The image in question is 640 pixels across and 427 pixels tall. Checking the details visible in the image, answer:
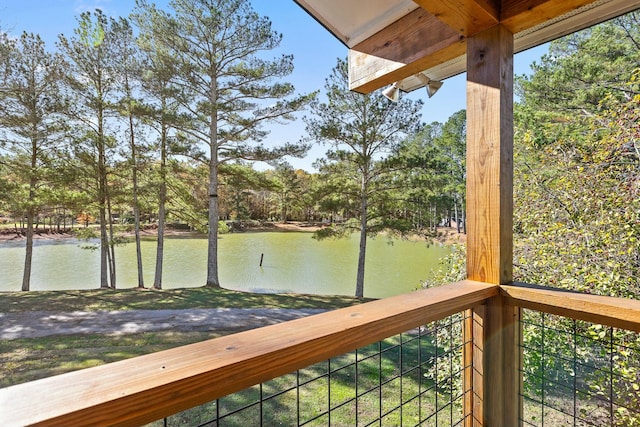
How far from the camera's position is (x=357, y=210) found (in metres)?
10.1

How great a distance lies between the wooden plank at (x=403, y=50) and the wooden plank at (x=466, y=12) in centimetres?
8

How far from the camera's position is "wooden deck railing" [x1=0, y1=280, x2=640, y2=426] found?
42 centimetres

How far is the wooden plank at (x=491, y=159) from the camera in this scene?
44.9 inches

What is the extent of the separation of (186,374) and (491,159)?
3.59 feet

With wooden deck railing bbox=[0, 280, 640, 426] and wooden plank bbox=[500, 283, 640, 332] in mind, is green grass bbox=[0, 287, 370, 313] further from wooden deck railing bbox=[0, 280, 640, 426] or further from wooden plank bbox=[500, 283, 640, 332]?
wooden deck railing bbox=[0, 280, 640, 426]

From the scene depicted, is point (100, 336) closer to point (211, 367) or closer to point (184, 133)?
point (184, 133)

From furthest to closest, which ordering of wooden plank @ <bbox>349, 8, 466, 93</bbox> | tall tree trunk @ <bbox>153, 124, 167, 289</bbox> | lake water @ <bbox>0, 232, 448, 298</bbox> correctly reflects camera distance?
lake water @ <bbox>0, 232, 448, 298</bbox> → tall tree trunk @ <bbox>153, 124, 167, 289</bbox> → wooden plank @ <bbox>349, 8, 466, 93</bbox>

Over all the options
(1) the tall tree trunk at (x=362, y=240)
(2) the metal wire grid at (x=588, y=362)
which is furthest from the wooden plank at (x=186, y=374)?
(1) the tall tree trunk at (x=362, y=240)

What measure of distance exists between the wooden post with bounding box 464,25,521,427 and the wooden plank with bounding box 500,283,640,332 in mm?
56

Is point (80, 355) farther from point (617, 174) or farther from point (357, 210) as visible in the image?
point (357, 210)

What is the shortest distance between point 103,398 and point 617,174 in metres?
3.27

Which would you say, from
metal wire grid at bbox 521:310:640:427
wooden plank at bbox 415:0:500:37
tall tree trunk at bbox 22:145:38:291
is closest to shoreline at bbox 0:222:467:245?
tall tree trunk at bbox 22:145:38:291

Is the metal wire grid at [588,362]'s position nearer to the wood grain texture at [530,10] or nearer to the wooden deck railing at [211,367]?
the wooden deck railing at [211,367]

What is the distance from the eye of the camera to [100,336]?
5.41m
